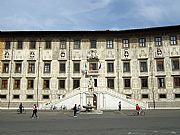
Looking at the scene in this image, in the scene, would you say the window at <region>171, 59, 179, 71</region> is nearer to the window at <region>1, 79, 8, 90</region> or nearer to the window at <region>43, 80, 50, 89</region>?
the window at <region>43, 80, 50, 89</region>

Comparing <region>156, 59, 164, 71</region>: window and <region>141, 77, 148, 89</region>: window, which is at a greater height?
<region>156, 59, 164, 71</region>: window

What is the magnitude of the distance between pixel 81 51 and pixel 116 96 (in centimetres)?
973

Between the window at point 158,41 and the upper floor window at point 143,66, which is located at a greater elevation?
the window at point 158,41

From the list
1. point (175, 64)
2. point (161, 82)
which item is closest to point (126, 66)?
point (161, 82)

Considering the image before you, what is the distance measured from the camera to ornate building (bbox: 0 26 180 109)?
36.9 m

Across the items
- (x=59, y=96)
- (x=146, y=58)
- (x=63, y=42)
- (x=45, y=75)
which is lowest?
(x=59, y=96)

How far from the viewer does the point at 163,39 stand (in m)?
38.2

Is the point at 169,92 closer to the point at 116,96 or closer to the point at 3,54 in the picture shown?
the point at 116,96

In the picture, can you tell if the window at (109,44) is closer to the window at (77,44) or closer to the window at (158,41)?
the window at (77,44)

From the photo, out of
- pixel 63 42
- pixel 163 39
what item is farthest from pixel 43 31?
pixel 163 39

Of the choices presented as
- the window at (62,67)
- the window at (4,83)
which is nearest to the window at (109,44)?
the window at (62,67)

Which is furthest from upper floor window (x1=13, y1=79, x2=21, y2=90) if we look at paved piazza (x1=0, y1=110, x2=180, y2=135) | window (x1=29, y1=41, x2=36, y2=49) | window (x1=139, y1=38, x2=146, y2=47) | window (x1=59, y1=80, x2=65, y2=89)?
paved piazza (x1=0, y1=110, x2=180, y2=135)

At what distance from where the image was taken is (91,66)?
39.0 m

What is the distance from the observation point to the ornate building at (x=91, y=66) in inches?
1453
